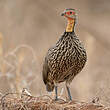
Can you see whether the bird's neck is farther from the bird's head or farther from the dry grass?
the dry grass

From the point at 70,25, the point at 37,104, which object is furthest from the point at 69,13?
the point at 37,104

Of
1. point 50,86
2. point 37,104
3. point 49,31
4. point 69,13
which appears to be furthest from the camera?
point 49,31

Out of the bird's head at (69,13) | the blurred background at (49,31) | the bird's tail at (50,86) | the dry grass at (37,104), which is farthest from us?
the blurred background at (49,31)

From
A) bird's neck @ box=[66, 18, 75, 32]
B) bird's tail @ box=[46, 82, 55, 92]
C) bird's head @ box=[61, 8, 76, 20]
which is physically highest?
bird's head @ box=[61, 8, 76, 20]

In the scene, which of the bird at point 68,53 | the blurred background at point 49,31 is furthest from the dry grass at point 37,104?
the blurred background at point 49,31

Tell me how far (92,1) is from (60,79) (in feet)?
32.9

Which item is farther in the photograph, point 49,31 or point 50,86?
point 49,31

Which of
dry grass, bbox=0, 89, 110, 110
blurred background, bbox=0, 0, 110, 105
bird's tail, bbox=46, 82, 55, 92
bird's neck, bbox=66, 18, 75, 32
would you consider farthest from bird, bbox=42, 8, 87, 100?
blurred background, bbox=0, 0, 110, 105

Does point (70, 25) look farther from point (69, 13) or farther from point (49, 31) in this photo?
point (49, 31)

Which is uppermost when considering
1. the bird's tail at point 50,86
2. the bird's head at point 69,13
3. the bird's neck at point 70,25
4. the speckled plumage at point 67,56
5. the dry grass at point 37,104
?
the bird's head at point 69,13

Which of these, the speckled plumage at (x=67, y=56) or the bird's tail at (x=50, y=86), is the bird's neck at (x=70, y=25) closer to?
the speckled plumage at (x=67, y=56)

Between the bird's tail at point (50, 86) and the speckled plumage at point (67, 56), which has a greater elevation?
the speckled plumage at point (67, 56)

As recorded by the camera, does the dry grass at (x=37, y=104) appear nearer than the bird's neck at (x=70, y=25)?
Yes

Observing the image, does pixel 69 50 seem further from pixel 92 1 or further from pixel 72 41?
pixel 92 1
